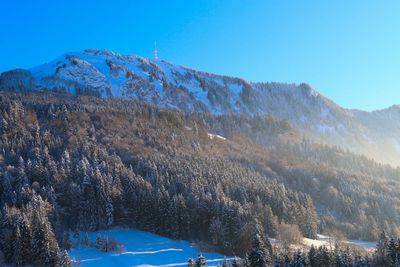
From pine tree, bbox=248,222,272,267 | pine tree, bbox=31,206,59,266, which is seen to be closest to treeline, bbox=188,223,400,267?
pine tree, bbox=248,222,272,267

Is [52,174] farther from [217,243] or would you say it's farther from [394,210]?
[394,210]

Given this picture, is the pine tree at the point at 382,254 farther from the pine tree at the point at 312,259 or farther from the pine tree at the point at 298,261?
the pine tree at the point at 298,261

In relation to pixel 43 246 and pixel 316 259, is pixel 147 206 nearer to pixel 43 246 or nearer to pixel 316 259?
pixel 43 246

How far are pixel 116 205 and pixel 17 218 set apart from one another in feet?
123

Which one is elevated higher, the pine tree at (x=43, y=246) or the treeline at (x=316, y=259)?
the pine tree at (x=43, y=246)

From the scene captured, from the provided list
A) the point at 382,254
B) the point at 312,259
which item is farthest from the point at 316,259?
the point at 382,254

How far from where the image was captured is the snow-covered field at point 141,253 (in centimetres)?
10381

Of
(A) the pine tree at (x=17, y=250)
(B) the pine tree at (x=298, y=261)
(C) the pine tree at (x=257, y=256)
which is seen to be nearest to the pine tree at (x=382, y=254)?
(B) the pine tree at (x=298, y=261)

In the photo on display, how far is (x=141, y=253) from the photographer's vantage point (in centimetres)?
11012

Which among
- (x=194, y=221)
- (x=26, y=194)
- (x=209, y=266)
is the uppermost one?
(x=26, y=194)

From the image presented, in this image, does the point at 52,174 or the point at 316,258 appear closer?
the point at 316,258

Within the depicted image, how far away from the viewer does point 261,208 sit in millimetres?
134375

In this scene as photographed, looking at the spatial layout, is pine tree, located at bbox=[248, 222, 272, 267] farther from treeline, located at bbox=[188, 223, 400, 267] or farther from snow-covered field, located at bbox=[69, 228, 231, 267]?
snow-covered field, located at bbox=[69, 228, 231, 267]

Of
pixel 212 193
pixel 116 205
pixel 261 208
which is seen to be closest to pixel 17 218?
pixel 116 205
